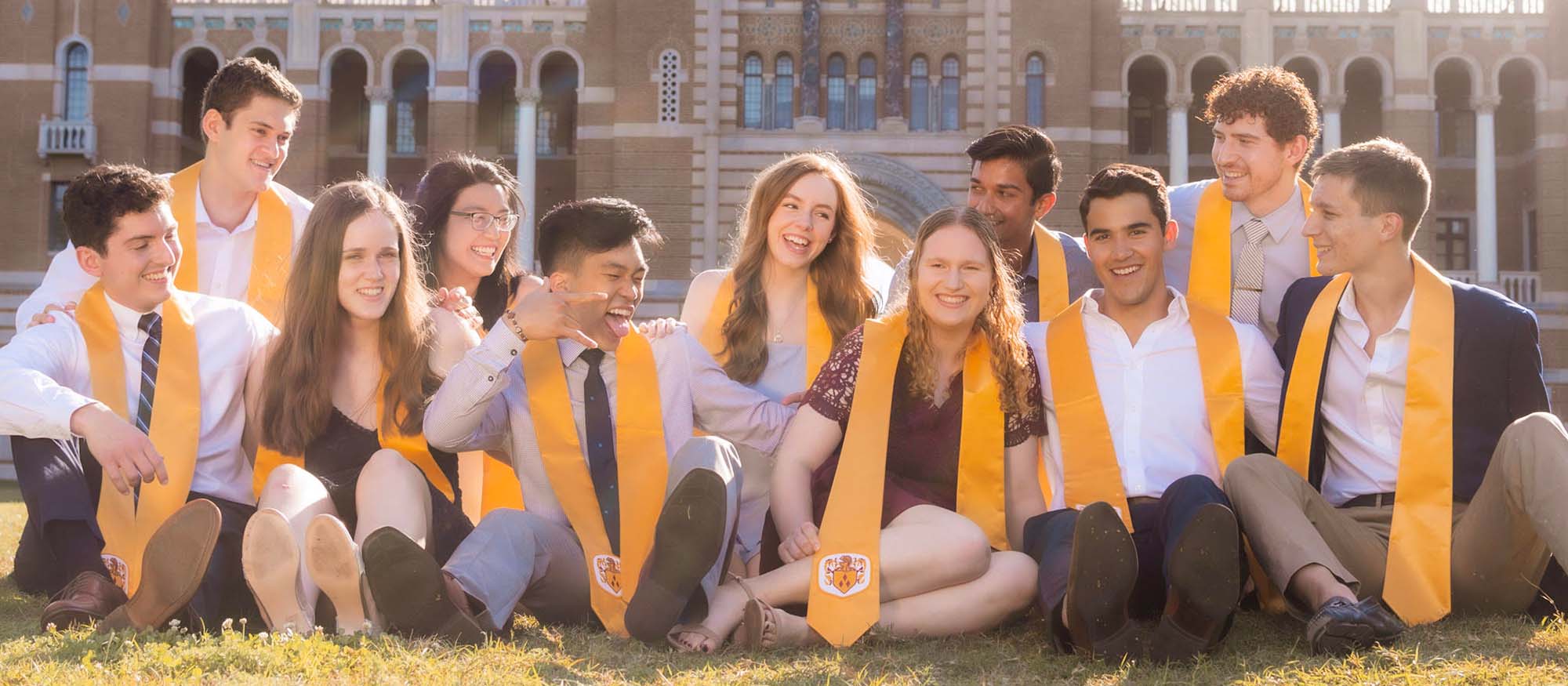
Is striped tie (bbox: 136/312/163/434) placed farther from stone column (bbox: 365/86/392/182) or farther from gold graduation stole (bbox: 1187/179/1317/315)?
stone column (bbox: 365/86/392/182)

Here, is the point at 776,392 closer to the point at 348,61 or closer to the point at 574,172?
the point at 574,172

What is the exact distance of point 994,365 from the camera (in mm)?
4766

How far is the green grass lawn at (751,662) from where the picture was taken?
3676mm

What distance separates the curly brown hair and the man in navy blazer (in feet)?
3.17

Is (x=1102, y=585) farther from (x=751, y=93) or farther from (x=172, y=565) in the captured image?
(x=751, y=93)

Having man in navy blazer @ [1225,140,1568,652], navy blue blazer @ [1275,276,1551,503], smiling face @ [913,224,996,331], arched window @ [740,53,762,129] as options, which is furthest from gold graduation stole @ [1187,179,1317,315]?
arched window @ [740,53,762,129]

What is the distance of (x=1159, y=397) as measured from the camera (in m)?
4.87

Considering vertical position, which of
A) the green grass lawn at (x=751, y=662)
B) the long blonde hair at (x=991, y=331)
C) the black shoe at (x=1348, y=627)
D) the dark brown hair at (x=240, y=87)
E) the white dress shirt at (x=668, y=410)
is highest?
the dark brown hair at (x=240, y=87)

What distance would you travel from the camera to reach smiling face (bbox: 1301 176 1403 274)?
4.75m

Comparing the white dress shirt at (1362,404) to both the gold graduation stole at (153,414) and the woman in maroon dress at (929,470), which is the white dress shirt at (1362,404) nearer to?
the woman in maroon dress at (929,470)

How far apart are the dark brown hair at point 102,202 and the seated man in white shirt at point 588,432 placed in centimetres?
148

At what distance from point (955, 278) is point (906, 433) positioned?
1.99 ft

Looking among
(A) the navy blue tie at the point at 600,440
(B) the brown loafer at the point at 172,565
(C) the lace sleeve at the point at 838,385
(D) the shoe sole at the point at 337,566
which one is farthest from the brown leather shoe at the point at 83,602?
(C) the lace sleeve at the point at 838,385

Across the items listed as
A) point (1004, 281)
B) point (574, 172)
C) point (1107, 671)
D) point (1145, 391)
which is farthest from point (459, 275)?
point (574, 172)
